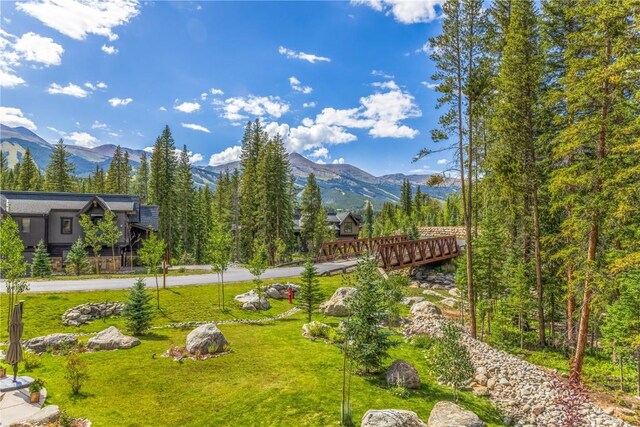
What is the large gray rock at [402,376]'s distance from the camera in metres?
11.3

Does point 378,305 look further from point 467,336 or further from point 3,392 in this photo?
point 3,392

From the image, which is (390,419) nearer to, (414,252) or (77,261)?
(414,252)

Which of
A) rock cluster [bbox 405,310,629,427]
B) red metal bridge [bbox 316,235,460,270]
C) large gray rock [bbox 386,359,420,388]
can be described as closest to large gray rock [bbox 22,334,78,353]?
large gray rock [bbox 386,359,420,388]

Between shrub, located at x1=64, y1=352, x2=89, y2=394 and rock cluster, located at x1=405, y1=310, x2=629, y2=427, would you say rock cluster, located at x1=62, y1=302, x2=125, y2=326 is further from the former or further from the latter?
rock cluster, located at x1=405, y1=310, x2=629, y2=427

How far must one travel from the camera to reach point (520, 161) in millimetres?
18781

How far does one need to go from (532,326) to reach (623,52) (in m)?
17.2

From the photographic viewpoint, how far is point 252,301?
21.4 metres

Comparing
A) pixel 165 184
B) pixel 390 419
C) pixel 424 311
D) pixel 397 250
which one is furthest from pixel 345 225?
pixel 390 419

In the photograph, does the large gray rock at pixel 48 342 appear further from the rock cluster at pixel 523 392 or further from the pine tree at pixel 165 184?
the pine tree at pixel 165 184

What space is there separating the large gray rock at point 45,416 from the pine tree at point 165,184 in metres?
38.9

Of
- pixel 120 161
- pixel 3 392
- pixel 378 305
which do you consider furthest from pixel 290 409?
pixel 120 161

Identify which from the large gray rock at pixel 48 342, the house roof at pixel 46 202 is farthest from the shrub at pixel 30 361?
the house roof at pixel 46 202

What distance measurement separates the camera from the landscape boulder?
2103 cm

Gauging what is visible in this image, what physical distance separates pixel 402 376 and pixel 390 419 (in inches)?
141
